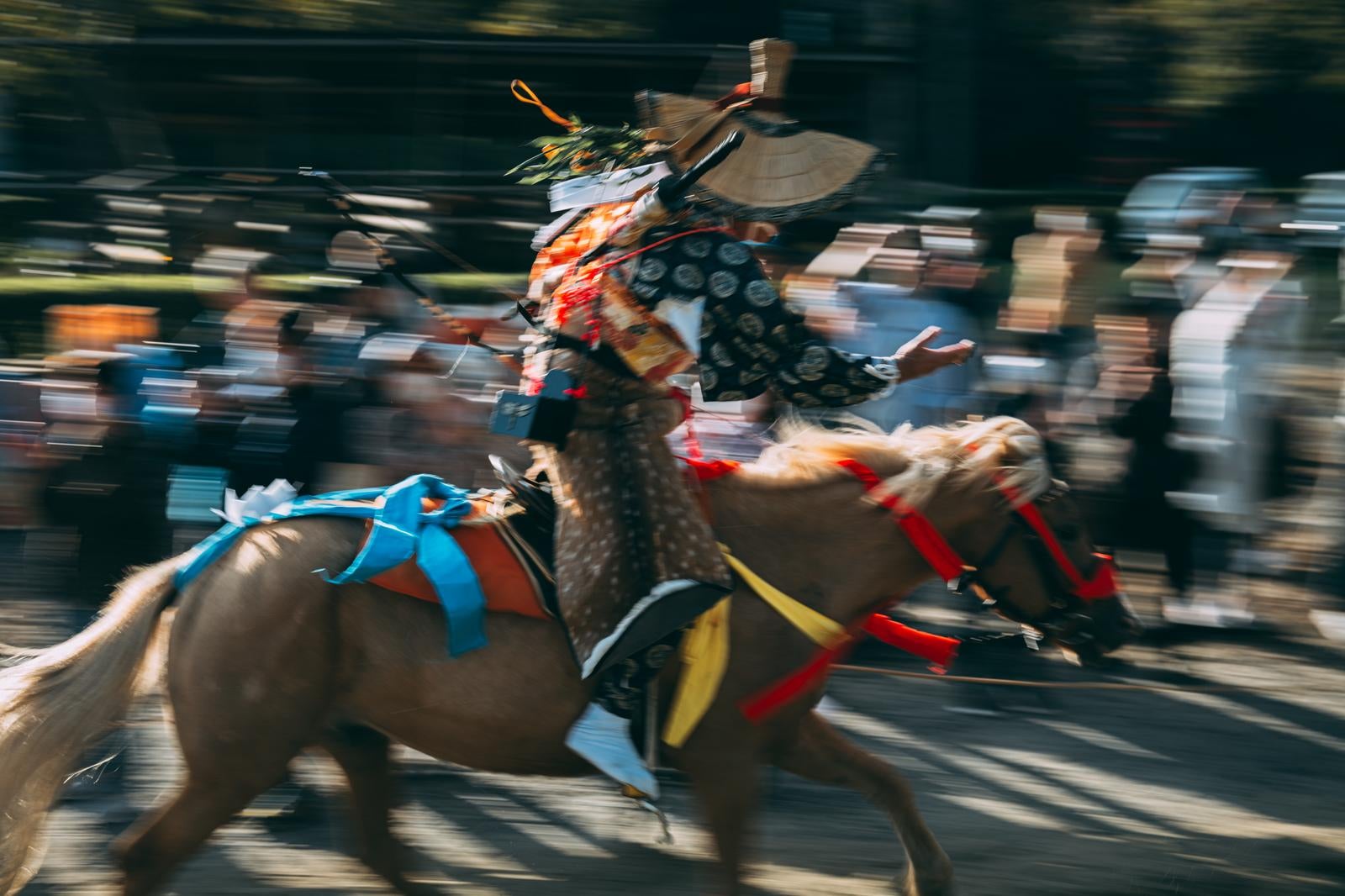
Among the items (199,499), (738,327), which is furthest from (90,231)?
(738,327)

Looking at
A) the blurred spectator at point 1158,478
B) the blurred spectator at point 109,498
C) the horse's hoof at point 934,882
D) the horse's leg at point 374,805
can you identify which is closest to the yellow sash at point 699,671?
the horse's hoof at point 934,882

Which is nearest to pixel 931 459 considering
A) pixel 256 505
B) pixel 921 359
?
pixel 921 359

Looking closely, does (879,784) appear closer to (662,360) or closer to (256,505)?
(662,360)

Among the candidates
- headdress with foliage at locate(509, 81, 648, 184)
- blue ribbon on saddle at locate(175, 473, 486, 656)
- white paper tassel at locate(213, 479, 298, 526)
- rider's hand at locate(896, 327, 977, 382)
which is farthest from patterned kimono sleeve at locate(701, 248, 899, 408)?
white paper tassel at locate(213, 479, 298, 526)

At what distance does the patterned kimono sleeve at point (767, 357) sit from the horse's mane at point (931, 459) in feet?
1.21

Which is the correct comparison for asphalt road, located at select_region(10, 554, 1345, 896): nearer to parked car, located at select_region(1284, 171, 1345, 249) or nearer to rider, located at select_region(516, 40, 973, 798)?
rider, located at select_region(516, 40, 973, 798)

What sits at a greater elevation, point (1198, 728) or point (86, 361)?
point (86, 361)

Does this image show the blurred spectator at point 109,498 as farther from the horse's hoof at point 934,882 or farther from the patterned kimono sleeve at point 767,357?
the horse's hoof at point 934,882

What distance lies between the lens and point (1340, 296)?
8.89 meters

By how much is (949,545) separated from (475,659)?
1381 mm

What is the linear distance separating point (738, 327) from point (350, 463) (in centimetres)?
298

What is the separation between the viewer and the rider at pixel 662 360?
3.68 m

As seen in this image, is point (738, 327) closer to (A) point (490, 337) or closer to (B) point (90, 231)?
(A) point (490, 337)

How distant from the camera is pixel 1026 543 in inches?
162
